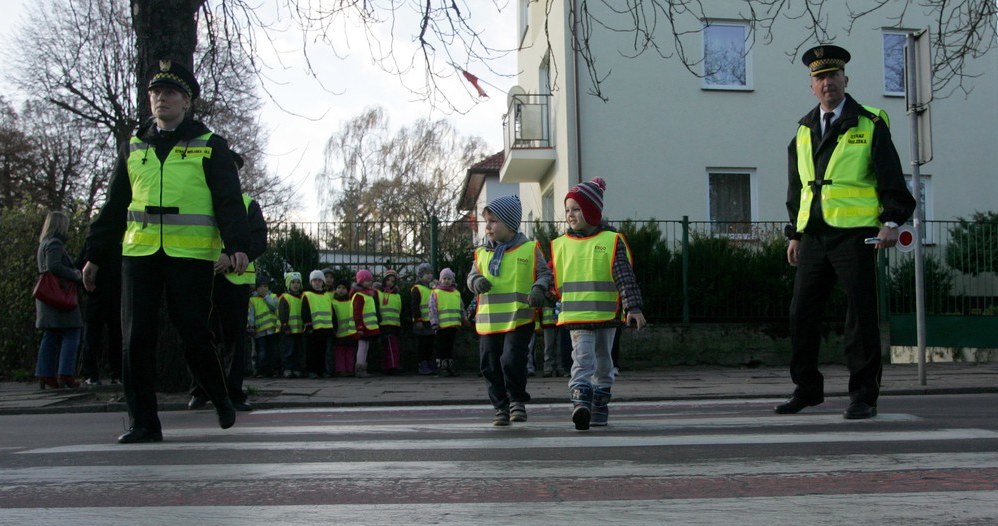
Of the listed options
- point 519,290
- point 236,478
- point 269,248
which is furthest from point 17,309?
point 236,478

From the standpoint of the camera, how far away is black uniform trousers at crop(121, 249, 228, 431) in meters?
6.01

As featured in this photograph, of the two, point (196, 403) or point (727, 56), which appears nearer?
point (196, 403)

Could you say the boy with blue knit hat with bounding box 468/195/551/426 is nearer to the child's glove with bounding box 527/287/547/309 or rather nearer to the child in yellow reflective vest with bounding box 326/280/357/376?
the child's glove with bounding box 527/287/547/309

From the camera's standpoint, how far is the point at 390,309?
53.2ft

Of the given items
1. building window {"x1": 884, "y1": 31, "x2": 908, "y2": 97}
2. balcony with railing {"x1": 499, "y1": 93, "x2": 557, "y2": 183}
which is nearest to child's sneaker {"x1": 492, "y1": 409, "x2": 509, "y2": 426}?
balcony with railing {"x1": 499, "y1": 93, "x2": 557, "y2": 183}

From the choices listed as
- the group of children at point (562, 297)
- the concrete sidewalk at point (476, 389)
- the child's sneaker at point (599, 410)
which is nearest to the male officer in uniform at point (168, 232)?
the group of children at point (562, 297)

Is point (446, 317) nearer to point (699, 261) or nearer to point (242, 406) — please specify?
point (699, 261)

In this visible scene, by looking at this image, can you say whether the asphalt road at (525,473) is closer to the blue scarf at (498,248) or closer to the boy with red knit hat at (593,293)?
the boy with red knit hat at (593,293)

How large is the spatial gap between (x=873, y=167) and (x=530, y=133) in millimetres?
17882

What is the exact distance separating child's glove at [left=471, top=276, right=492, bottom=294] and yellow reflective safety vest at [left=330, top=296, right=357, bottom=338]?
864 cm

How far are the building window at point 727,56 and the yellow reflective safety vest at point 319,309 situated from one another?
1049cm

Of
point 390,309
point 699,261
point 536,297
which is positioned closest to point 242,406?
point 536,297

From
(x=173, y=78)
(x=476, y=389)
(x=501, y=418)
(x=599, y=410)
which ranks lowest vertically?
(x=476, y=389)

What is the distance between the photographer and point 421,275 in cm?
1672
